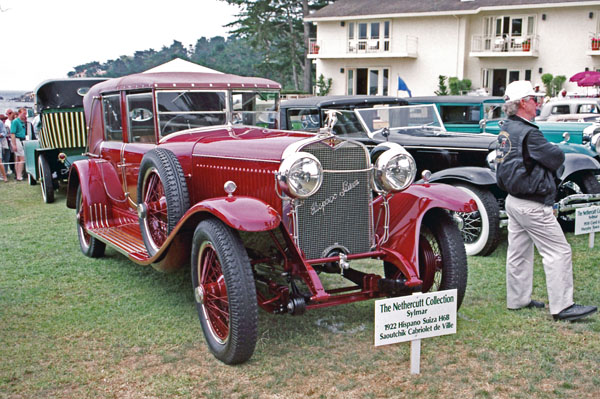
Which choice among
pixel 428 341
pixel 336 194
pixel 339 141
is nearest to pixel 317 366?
pixel 428 341

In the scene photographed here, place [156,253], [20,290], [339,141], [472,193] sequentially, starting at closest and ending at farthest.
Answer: [339,141]
[156,253]
[20,290]
[472,193]

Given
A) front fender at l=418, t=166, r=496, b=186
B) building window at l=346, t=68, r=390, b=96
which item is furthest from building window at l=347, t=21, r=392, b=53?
front fender at l=418, t=166, r=496, b=186

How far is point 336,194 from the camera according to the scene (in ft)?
12.7

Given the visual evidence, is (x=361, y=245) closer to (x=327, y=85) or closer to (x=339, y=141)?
(x=339, y=141)

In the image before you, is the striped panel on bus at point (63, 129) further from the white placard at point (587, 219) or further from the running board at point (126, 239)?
the white placard at point (587, 219)

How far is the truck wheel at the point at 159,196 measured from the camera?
4266 mm

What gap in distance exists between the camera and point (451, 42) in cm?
2678

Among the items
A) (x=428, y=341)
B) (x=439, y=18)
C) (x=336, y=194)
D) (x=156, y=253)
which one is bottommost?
(x=428, y=341)

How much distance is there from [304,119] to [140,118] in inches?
135

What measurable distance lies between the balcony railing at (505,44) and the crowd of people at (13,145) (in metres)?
19.7

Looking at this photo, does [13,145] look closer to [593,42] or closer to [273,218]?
[273,218]

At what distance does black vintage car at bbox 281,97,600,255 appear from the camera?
588cm

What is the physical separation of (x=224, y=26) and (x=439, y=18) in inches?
616

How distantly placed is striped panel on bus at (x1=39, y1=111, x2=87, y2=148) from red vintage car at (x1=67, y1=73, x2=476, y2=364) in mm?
A: 5818
